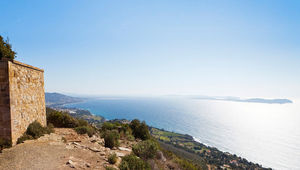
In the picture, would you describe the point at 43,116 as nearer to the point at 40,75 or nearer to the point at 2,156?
the point at 40,75

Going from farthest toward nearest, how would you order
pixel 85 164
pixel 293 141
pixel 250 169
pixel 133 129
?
1. pixel 293 141
2. pixel 250 169
3. pixel 133 129
4. pixel 85 164

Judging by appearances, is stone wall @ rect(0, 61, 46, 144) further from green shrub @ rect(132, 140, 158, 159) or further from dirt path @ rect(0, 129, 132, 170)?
green shrub @ rect(132, 140, 158, 159)

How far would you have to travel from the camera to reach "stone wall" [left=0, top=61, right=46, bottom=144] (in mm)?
5906

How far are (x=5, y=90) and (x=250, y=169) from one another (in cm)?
5915

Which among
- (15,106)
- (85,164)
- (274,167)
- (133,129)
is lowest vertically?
(274,167)

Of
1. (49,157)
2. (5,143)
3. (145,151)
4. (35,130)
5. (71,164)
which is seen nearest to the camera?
(71,164)

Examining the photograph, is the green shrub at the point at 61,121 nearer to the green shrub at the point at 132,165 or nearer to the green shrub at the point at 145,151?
the green shrub at the point at 145,151

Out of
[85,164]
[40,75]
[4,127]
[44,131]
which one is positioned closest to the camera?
[85,164]

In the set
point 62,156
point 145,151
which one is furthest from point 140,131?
point 62,156

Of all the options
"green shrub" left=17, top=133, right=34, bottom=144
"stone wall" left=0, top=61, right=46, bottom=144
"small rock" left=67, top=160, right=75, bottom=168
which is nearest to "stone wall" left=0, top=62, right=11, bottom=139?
"stone wall" left=0, top=61, right=46, bottom=144

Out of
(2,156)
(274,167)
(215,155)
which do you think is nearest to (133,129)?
(2,156)

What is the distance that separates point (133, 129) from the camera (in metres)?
14.1

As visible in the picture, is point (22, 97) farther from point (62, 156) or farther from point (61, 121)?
point (61, 121)

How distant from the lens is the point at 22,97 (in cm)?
680
